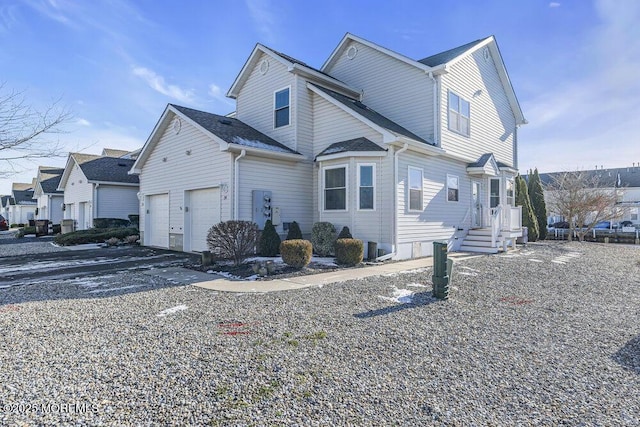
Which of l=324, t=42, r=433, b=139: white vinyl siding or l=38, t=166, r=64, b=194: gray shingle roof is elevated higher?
l=324, t=42, r=433, b=139: white vinyl siding

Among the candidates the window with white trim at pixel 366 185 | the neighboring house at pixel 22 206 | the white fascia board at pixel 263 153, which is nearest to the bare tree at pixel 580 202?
the window with white trim at pixel 366 185

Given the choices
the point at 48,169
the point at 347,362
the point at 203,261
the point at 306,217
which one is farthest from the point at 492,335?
the point at 48,169

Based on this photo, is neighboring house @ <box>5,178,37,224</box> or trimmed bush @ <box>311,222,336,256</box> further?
neighboring house @ <box>5,178,37,224</box>

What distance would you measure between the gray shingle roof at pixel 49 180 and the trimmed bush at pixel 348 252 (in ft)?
96.0

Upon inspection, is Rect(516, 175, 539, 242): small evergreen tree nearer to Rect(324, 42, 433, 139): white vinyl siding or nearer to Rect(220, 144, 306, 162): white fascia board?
Rect(324, 42, 433, 139): white vinyl siding

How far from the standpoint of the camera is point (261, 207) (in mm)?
11984

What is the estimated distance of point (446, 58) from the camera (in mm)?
14008

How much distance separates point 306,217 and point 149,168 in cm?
741

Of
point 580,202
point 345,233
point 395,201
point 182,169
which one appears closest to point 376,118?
point 395,201

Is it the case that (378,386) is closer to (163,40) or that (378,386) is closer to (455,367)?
(455,367)

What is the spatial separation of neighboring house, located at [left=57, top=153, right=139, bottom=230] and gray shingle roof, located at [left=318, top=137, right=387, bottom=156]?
643 inches

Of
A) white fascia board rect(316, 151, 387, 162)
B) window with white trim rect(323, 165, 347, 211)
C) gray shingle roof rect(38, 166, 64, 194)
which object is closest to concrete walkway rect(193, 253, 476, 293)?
window with white trim rect(323, 165, 347, 211)

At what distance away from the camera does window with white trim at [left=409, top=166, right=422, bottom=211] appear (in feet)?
39.1

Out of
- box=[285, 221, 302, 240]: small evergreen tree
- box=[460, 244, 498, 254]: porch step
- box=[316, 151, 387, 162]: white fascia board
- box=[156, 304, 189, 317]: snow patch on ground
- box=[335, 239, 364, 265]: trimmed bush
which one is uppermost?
box=[316, 151, 387, 162]: white fascia board
